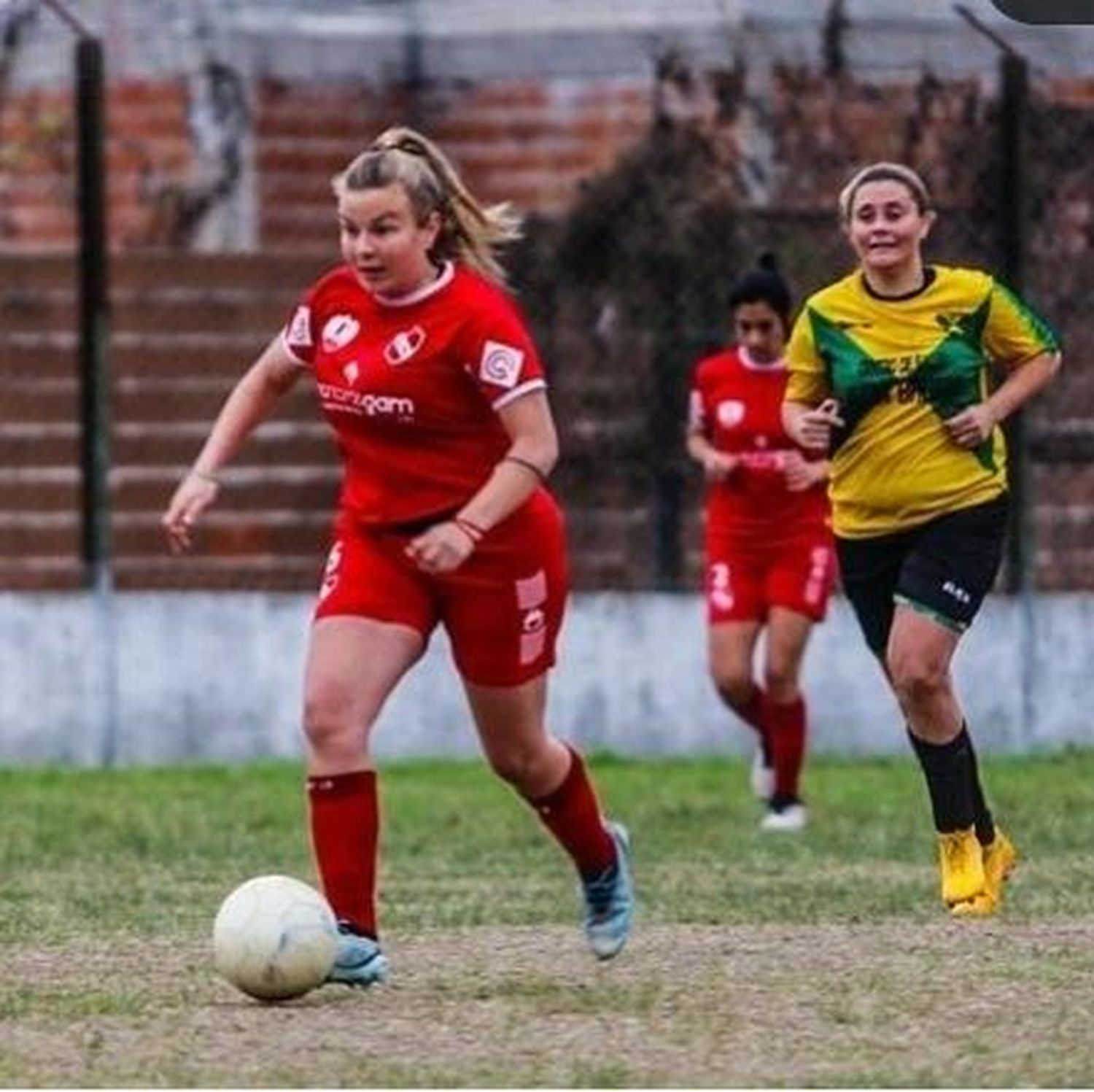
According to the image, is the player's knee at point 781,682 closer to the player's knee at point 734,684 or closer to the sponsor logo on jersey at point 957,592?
the player's knee at point 734,684

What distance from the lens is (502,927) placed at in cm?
1155

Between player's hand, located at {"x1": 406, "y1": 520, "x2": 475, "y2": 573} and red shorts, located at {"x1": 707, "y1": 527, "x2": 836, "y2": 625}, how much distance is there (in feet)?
22.4

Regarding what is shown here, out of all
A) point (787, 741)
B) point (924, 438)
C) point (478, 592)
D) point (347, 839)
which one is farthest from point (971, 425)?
point (787, 741)

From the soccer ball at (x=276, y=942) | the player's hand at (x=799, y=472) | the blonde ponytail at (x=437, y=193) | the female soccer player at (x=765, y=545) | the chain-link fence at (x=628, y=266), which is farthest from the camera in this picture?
the chain-link fence at (x=628, y=266)

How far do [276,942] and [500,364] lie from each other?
139 centimetres

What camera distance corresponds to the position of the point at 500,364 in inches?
382

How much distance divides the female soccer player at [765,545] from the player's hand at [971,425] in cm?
438

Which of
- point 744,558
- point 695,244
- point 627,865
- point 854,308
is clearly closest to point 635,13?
point 695,244

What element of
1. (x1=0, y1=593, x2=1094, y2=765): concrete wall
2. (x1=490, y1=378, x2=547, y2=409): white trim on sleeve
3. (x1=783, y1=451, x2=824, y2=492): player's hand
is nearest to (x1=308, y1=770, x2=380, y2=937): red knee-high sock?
(x1=490, y1=378, x2=547, y2=409): white trim on sleeve

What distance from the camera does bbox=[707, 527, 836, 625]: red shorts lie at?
640 inches

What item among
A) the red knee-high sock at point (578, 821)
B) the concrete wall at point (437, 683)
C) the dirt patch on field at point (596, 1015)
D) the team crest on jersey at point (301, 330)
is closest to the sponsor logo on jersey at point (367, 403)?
the team crest on jersey at point (301, 330)

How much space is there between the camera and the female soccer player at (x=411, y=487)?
382 inches

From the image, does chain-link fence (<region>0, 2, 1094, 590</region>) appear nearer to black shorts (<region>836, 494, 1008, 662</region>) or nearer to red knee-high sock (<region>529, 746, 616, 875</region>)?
black shorts (<region>836, 494, 1008, 662</region>)

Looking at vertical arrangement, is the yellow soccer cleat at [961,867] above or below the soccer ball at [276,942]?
below
